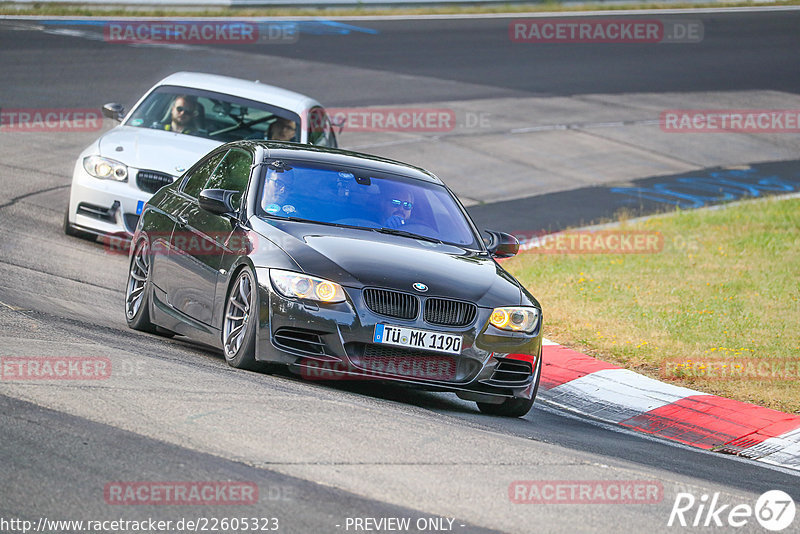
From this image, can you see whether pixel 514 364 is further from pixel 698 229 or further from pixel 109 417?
pixel 698 229

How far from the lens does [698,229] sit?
664 inches

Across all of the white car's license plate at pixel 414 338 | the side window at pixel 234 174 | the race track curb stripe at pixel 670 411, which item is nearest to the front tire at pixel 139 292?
the side window at pixel 234 174

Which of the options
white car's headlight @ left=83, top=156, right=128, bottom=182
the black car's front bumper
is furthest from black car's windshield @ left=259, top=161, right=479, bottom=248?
white car's headlight @ left=83, top=156, right=128, bottom=182

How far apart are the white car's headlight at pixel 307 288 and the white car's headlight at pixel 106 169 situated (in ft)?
17.4

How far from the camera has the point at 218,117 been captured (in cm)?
1355

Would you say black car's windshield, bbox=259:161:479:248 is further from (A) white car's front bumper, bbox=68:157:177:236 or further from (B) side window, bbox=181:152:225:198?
(A) white car's front bumper, bbox=68:157:177:236

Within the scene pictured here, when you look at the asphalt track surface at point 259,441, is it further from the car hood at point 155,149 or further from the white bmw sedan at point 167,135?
the car hood at point 155,149

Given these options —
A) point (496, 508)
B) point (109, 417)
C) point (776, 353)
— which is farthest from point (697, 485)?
point (776, 353)

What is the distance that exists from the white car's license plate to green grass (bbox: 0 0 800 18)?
78.6 feet

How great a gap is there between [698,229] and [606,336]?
6.20 metres

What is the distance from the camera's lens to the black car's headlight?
7844 mm

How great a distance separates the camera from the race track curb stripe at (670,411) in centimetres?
843

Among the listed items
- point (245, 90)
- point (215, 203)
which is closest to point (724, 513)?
point (215, 203)

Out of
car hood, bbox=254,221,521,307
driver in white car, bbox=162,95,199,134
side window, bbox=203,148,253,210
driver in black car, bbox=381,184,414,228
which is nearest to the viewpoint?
car hood, bbox=254,221,521,307
